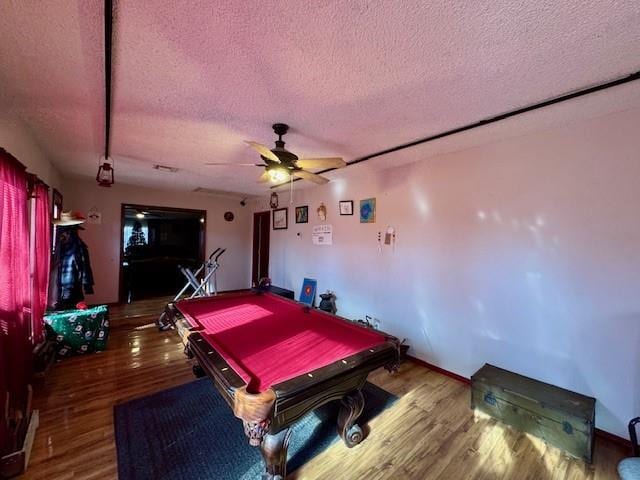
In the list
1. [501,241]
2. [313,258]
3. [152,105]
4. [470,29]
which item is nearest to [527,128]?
[501,241]

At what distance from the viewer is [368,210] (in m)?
3.72

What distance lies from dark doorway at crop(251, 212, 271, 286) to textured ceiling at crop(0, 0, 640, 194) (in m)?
3.86

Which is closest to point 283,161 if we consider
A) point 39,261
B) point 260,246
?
point 39,261

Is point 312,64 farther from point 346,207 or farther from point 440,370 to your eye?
point 440,370

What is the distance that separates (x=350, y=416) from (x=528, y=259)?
6.47 feet

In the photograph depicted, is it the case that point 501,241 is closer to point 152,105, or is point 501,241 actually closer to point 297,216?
point 152,105

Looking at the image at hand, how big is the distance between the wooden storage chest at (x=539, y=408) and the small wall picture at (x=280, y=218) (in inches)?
164

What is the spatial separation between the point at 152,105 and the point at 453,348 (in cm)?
351

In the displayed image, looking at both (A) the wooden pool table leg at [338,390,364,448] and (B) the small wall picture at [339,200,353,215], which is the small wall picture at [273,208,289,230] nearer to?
(B) the small wall picture at [339,200,353,215]

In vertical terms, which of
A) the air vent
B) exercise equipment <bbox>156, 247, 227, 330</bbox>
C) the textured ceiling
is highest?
the textured ceiling

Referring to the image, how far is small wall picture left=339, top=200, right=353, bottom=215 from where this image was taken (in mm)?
3995

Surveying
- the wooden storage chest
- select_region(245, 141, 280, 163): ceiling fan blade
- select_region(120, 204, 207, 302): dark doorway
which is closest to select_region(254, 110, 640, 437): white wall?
the wooden storage chest

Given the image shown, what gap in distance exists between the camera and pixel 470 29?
1.21 m

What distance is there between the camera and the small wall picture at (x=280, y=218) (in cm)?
551
